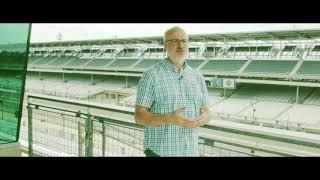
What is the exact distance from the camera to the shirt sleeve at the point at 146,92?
2115 millimetres

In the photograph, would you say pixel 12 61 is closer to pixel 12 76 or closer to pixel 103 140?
pixel 12 76

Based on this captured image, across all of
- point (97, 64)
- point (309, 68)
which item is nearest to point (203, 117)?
point (309, 68)

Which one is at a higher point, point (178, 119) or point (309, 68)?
point (309, 68)


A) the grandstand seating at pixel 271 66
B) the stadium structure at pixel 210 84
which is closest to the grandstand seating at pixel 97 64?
the stadium structure at pixel 210 84

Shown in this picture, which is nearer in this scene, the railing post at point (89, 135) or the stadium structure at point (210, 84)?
the railing post at point (89, 135)

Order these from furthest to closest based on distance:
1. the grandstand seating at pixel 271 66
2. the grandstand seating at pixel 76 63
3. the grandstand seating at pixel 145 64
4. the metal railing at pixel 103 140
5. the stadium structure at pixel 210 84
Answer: the grandstand seating at pixel 76 63 → the grandstand seating at pixel 145 64 → the grandstand seating at pixel 271 66 → the stadium structure at pixel 210 84 → the metal railing at pixel 103 140

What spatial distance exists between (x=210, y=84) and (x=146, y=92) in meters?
20.4

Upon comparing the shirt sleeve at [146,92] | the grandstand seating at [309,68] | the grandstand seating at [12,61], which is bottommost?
the shirt sleeve at [146,92]

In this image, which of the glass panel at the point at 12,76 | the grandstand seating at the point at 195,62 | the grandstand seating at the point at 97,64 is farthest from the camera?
the grandstand seating at the point at 97,64

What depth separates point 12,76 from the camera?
122 inches

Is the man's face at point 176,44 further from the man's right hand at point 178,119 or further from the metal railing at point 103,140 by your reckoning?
the metal railing at point 103,140

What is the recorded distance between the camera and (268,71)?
70.2 feet
